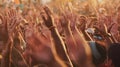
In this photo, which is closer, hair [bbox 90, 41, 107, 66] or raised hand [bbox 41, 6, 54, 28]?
hair [bbox 90, 41, 107, 66]

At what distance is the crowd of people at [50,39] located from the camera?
→ 65.9 inches

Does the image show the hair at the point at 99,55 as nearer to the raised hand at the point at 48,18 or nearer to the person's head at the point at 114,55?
the raised hand at the point at 48,18

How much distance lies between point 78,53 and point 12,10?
494mm

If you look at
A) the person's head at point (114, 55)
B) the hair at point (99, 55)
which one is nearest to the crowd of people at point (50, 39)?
the hair at point (99, 55)

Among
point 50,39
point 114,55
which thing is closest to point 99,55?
point 50,39

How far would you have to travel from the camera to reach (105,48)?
1662mm

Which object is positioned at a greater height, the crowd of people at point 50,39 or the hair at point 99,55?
the crowd of people at point 50,39

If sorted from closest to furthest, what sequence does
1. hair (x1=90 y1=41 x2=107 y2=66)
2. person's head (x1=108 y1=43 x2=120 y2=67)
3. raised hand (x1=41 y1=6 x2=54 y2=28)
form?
person's head (x1=108 y1=43 x2=120 y2=67), hair (x1=90 y1=41 x2=107 y2=66), raised hand (x1=41 y1=6 x2=54 y2=28)

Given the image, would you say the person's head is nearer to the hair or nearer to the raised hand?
the hair

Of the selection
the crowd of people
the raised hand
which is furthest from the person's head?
the raised hand

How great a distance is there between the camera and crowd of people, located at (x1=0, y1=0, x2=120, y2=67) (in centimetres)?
167

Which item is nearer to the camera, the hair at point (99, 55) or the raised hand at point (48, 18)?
the hair at point (99, 55)

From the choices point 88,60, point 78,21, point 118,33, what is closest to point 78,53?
point 88,60

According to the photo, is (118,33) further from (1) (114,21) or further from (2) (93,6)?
(2) (93,6)
